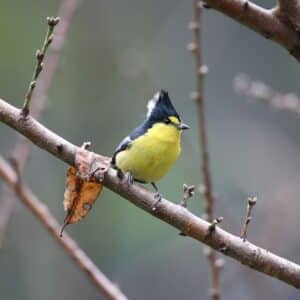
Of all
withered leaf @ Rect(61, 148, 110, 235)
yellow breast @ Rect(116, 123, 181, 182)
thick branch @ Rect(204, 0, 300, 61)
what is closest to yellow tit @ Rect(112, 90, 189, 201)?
yellow breast @ Rect(116, 123, 181, 182)

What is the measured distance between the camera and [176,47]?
7.53m

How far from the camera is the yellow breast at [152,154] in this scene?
2.13m

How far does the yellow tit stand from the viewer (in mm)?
2135

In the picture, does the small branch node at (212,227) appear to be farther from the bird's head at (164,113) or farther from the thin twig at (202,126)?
the bird's head at (164,113)

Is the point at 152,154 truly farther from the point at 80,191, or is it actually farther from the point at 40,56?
the point at 40,56

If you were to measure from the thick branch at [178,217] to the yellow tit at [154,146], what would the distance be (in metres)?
0.24

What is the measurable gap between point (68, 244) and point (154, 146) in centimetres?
35

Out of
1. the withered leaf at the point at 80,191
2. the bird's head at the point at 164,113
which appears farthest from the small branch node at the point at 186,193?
the bird's head at the point at 164,113

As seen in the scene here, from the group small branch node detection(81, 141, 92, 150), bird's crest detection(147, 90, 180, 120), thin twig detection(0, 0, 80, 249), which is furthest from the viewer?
thin twig detection(0, 0, 80, 249)

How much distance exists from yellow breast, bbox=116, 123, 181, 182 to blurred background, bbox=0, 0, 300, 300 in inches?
126

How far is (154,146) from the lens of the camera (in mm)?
2209

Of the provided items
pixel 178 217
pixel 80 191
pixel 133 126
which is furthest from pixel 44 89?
pixel 133 126

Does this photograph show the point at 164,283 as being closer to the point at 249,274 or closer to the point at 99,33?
the point at 99,33

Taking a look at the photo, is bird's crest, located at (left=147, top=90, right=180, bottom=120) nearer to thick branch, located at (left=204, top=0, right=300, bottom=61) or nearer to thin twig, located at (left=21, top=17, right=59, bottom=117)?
thick branch, located at (left=204, top=0, right=300, bottom=61)
